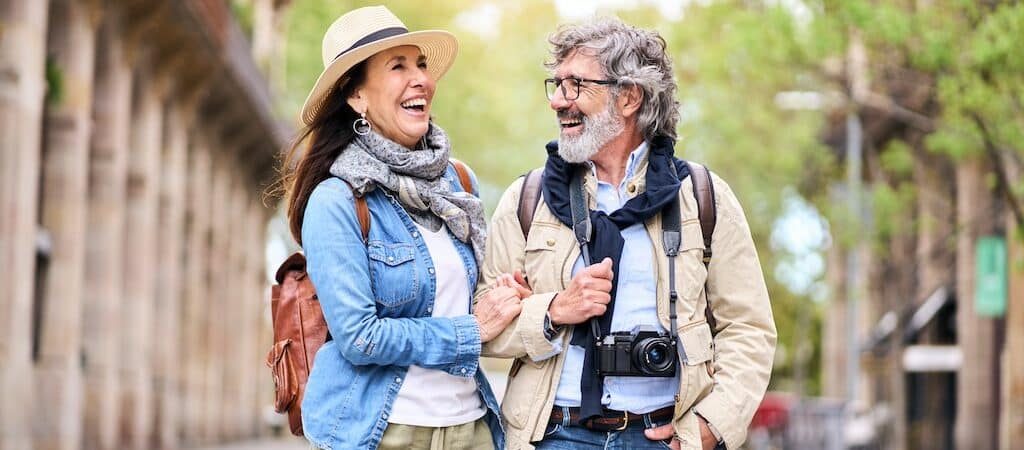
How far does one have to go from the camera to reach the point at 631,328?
5395 millimetres

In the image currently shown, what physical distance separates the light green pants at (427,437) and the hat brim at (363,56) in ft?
3.46

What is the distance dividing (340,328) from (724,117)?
27392mm

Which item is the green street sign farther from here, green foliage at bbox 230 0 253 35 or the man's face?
the man's face

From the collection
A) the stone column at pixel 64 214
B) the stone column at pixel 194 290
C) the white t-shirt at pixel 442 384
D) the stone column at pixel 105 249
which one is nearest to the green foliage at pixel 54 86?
the stone column at pixel 64 214

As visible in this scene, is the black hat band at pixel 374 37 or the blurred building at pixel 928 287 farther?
the blurred building at pixel 928 287

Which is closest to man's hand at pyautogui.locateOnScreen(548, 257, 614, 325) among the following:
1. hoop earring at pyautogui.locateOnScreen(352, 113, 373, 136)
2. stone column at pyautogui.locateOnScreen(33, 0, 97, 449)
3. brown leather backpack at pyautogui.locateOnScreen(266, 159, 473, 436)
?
brown leather backpack at pyautogui.locateOnScreen(266, 159, 473, 436)

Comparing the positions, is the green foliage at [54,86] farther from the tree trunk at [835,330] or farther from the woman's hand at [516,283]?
the tree trunk at [835,330]

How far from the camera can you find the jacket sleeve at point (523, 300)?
532 cm

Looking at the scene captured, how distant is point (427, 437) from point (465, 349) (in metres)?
0.30

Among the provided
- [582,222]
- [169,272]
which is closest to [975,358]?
[169,272]

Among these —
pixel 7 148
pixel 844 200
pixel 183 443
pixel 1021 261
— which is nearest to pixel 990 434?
pixel 844 200

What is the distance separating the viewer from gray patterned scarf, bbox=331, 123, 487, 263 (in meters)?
5.32

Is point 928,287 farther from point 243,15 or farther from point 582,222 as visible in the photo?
point 582,222

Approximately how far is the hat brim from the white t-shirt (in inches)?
20.9
